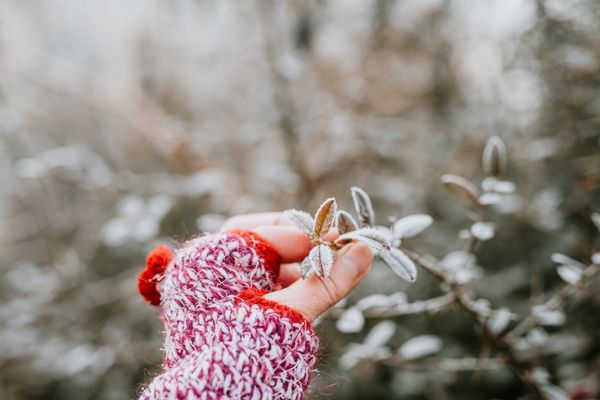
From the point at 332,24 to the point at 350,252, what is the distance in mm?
1551

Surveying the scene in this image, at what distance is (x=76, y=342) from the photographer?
1775 millimetres

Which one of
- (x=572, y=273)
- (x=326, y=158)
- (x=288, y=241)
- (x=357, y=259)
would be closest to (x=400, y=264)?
(x=357, y=259)

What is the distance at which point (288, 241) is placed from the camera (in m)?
0.66

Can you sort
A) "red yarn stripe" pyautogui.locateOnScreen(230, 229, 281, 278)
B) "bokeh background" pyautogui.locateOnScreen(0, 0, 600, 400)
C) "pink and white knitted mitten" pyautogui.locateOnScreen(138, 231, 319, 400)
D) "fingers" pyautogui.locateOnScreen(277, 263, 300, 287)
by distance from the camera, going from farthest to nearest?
"bokeh background" pyautogui.locateOnScreen(0, 0, 600, 400)
"fingers" pyautogui.locateOnScreen(277, 263, 300, 287)
"red yarn stripe" pyautogui.locateOnScreen(230, 229, 281, 278)
"pink and white knitted mitten" pyautogui.locateOnScreen(138, 231, 319, 400)

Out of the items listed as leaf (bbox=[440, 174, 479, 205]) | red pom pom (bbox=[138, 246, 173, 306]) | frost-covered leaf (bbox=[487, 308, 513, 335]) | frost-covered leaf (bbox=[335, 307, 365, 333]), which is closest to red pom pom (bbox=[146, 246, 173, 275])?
red pom pom (bbox=[138, 246, 173, 306])

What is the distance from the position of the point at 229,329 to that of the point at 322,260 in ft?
0.48

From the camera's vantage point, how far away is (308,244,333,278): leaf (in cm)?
54

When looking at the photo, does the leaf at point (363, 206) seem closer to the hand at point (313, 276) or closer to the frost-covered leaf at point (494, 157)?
the hand at point (313, 276)

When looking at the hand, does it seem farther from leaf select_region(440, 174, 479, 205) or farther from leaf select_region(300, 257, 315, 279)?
leaf select_region(440, 174, 479, 205)

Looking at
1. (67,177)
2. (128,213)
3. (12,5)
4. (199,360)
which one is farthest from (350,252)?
(12,5)

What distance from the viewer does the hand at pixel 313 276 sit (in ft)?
1.88

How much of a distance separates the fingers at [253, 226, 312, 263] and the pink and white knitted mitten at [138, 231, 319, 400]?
0.8 inches

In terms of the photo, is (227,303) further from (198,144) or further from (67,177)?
(198,144)

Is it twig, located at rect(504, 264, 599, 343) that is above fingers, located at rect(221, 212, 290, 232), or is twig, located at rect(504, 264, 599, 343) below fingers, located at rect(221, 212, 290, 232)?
below
